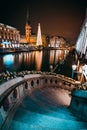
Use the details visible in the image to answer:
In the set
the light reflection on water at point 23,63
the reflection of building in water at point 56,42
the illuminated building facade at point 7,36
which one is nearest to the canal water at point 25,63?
the light reflection on water at point 23,63

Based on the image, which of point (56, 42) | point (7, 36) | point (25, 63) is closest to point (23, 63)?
point (25, 63)

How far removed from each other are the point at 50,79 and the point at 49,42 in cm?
15880

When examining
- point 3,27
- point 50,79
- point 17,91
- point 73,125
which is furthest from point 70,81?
point 3,27

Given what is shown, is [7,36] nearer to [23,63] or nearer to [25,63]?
[25,63]

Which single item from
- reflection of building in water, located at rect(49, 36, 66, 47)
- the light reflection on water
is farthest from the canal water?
reflection of building in water, located at rect(49, 36, 66, 47)

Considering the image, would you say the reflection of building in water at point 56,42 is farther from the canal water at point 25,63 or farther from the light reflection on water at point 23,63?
the canal water at point 25,63

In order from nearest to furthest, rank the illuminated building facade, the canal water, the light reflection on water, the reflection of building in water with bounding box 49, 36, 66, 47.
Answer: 1. the canal water
2. the light reflection on water
3. the illuminated building facade
4. the reflection of building in water with bounding box 49, 36, 66, 47

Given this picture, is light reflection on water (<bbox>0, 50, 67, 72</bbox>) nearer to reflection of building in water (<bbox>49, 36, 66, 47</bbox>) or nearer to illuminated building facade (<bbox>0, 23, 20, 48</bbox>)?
illuminated building facade (<bbox>0, 23, 20, 48</bbox>)

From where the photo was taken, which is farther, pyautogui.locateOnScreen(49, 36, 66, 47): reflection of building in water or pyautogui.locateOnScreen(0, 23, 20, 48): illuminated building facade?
pyautogui.locateOnScreen(49, 36, 66, 47): reflection of building in water

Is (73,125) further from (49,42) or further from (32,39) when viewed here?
(49,42)

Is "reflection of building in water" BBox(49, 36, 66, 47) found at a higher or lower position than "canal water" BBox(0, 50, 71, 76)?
higher

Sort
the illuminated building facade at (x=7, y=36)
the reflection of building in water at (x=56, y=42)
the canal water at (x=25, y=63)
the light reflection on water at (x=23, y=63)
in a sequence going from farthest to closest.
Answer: the reflection of building in water at (x=56, y=42) < the illuminated building facade at (x=7, y=36) < the light reflection on water at (x=23, y=63) < the canal water at (x=25, y=63)

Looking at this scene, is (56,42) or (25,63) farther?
(56,42)

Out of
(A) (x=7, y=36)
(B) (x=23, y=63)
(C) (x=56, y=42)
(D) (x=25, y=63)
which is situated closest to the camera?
(B) (x=23, y=63)
